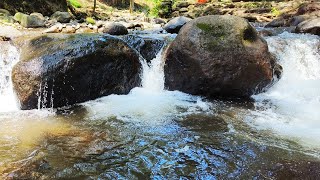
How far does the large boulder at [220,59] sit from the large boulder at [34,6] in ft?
40.0

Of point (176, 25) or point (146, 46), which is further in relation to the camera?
point (176, 25)

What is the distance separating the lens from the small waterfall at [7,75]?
6.05 m

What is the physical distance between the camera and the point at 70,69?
18.8 ft

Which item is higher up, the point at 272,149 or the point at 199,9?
the point at 199,9

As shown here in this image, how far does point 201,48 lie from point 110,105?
2.22m

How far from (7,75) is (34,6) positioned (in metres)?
11.7

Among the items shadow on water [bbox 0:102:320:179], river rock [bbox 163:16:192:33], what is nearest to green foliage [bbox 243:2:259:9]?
river rock [bbox 163:16:192:33]

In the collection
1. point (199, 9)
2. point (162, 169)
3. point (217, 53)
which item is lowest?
point (162, 169)

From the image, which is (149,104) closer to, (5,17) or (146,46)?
(146,46)

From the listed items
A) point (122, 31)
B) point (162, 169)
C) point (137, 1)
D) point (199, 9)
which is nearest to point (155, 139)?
point (162, 169)

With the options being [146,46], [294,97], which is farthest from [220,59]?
[146,46]

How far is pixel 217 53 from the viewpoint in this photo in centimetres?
639

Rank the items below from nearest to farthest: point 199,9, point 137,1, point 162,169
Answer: point 162,169 < point 199,9 < point 137,1

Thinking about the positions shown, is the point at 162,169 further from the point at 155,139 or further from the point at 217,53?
the point at 217,53
